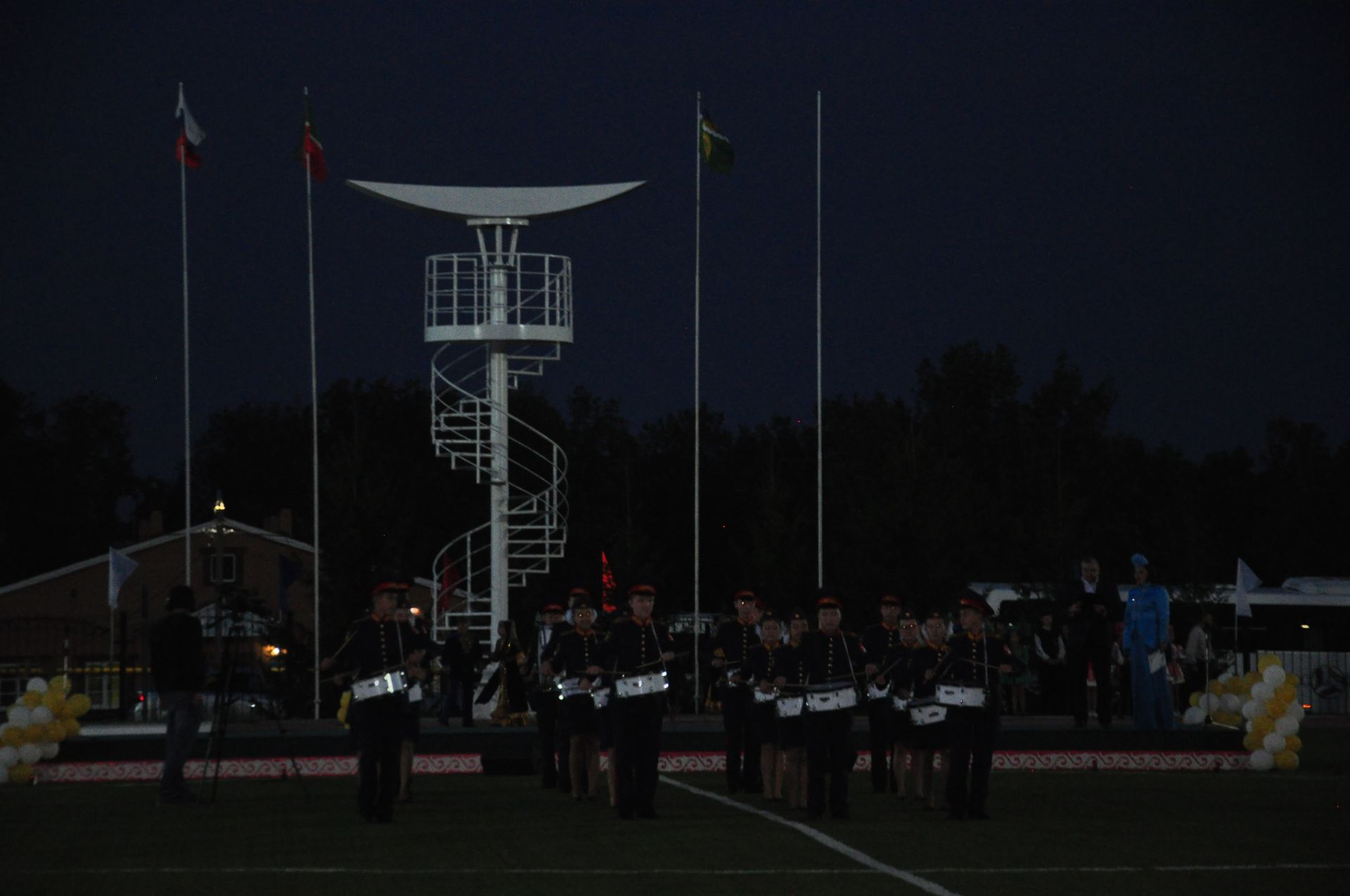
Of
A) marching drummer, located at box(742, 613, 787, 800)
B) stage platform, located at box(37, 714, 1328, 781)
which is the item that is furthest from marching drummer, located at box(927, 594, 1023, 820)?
stage platform, located at box(37, 714, 1328, 781)

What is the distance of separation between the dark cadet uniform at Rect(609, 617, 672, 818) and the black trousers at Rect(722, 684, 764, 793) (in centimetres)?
233

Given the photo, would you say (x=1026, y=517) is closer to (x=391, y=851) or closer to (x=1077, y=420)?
(x=1077, y=420)

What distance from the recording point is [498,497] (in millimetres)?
35469

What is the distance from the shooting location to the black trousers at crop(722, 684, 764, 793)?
1881 centimetres

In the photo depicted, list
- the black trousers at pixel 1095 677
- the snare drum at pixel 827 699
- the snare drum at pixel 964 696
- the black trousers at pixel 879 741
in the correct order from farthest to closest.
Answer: the black trousers at pixel 1095 677 → the black trousers at pixel 879 741 → the snare drum at pixel 827 699 → the snare drum at pixel 964 696

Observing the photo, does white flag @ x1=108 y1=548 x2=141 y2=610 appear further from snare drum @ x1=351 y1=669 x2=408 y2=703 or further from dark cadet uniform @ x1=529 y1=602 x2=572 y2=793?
snare drum @ x1=351 y1=669 x2=408 y2=703

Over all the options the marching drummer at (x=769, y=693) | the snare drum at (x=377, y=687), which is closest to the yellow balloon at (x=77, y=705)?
the snare drum at (x=377, y=687)

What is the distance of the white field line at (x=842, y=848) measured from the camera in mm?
11617

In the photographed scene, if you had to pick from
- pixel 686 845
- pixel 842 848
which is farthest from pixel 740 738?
pixel 842 848

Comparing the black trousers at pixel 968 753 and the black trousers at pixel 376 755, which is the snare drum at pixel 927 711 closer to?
the black trousers at pixel 968 753

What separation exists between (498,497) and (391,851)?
2168 centimetres

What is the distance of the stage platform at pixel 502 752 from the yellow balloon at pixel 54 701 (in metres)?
0.62

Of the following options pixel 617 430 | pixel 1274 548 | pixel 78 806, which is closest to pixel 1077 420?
pixel 1274 548

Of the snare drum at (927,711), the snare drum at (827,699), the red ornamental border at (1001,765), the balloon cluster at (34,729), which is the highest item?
the snare drum at (827,699)
